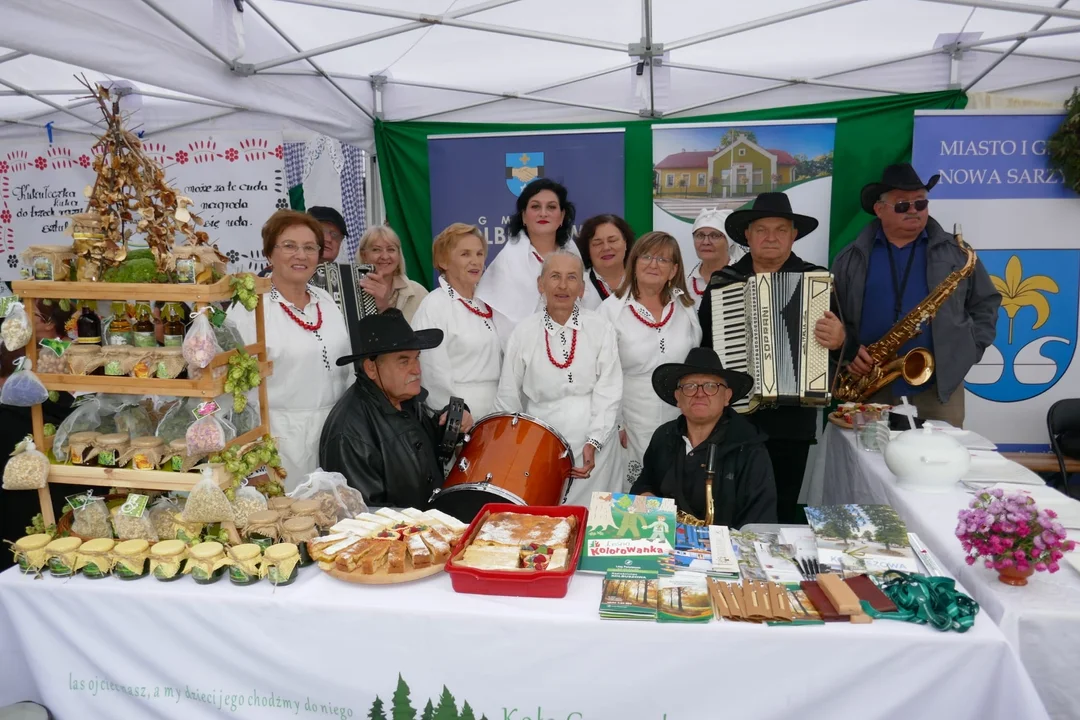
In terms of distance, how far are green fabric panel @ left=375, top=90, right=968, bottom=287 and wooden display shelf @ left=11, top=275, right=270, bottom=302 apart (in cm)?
412

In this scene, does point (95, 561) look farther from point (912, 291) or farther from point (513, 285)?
point (912, 291)

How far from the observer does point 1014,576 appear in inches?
81.6

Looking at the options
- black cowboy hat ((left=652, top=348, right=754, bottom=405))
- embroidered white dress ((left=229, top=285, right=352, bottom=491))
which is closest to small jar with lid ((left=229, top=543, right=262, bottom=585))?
embroidered white dress ((left=229, top=285, right=352, bottom=491))

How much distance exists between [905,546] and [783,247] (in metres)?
2.11

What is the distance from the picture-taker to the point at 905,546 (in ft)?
7.44

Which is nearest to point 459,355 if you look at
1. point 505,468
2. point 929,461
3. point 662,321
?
point 662,321

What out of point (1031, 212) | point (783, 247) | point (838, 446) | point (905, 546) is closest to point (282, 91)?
point (783, 247)

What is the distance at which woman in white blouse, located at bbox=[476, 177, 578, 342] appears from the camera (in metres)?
4.61

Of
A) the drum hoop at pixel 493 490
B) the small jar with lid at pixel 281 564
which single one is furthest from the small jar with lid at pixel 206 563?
the drum hoop at pixel 493 490

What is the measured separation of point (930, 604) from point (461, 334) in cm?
272

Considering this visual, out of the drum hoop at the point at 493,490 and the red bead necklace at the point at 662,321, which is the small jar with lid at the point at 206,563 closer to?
the drum hoop at the point at 493,490

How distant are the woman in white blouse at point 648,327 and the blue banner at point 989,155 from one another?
8.69ft

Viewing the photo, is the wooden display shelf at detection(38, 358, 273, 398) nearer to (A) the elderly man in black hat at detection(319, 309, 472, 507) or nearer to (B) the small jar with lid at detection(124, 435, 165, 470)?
(B) the small jar with lid at detection(124, 435, 165, 470)

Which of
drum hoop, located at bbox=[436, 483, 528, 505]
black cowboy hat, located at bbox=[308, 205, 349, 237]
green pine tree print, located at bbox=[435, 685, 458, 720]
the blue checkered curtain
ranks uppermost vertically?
the blue checkered curtain
